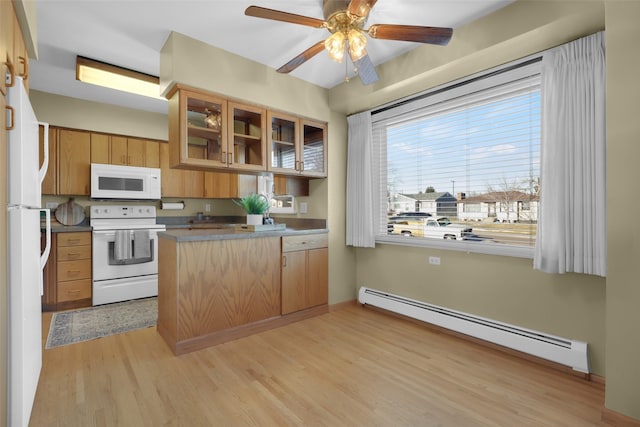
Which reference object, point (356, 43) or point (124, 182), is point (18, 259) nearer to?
point (356, 43)

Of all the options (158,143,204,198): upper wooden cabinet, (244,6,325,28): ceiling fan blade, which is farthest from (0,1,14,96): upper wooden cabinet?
(158,143,204,198): upper wooden cabinet

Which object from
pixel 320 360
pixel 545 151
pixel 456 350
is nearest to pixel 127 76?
pixel 320 360

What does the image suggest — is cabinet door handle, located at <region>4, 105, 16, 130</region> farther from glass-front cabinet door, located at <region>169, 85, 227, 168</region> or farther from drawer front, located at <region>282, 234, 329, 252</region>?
drawer front, located at <region>282, 234, 329, 252</region>

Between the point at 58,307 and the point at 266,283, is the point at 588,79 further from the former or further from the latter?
the point at 58,307

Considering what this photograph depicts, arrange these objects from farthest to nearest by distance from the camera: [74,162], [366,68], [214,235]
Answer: [74,162]
[214,235]
[366,68]

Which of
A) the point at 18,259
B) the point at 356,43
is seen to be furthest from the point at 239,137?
the point at 18,259

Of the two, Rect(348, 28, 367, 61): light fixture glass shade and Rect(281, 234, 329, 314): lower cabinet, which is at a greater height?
Rect(348, 28, 367, 61): light fixture glass shade

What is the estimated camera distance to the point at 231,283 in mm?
2725

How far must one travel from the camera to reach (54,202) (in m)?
3.95

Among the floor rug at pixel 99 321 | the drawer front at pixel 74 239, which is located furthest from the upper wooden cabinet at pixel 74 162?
the floor rug at pixel 99 321

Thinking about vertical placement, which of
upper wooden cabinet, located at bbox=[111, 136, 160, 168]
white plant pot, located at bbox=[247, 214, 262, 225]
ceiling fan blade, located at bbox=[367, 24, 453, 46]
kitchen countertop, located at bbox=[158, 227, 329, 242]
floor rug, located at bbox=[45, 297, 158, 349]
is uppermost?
ceiling fan blade, located at bbox=[367, 24, 453, 46]

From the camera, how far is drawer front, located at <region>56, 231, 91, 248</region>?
3.56 m

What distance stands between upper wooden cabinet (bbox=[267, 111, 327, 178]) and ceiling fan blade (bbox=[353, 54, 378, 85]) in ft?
3.74

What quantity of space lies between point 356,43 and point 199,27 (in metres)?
1.30
